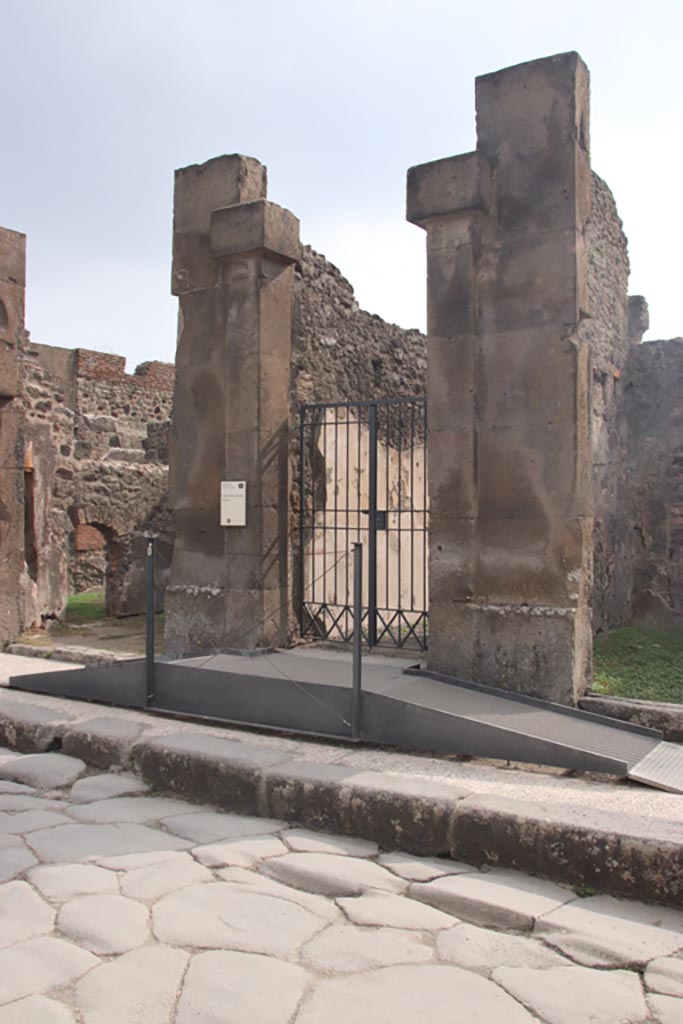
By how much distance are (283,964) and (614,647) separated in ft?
22.8

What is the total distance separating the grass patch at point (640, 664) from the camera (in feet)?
21.8

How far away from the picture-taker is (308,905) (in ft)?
10.2

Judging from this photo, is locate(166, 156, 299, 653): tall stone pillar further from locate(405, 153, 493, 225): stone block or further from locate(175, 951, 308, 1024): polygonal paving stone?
locate(175, 951, 308, 1024): polygonal paving stone

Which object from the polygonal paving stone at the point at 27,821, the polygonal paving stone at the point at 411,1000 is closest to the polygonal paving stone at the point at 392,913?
the polygonal paving stone at the point at 411,1000

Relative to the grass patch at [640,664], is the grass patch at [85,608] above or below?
above

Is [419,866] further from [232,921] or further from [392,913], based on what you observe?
[232,921]

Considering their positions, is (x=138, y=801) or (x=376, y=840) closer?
(x=376, y=840)

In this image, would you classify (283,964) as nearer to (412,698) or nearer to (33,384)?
(412,698)

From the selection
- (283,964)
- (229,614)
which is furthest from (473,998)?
(229,614)

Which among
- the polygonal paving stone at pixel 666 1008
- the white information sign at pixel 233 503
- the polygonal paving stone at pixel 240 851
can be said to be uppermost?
the white information sign at pixel 233 503

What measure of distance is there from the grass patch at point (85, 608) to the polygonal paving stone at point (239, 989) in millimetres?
7980

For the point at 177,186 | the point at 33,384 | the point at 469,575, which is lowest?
the point at 469,575

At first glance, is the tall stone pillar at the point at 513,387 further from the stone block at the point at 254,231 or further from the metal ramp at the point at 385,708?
the stone block at the point at 254,231

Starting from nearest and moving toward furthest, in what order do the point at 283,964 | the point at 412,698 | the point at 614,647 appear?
1. the point at 283,964
2. the point at 412,698
3. the point at 614,647
